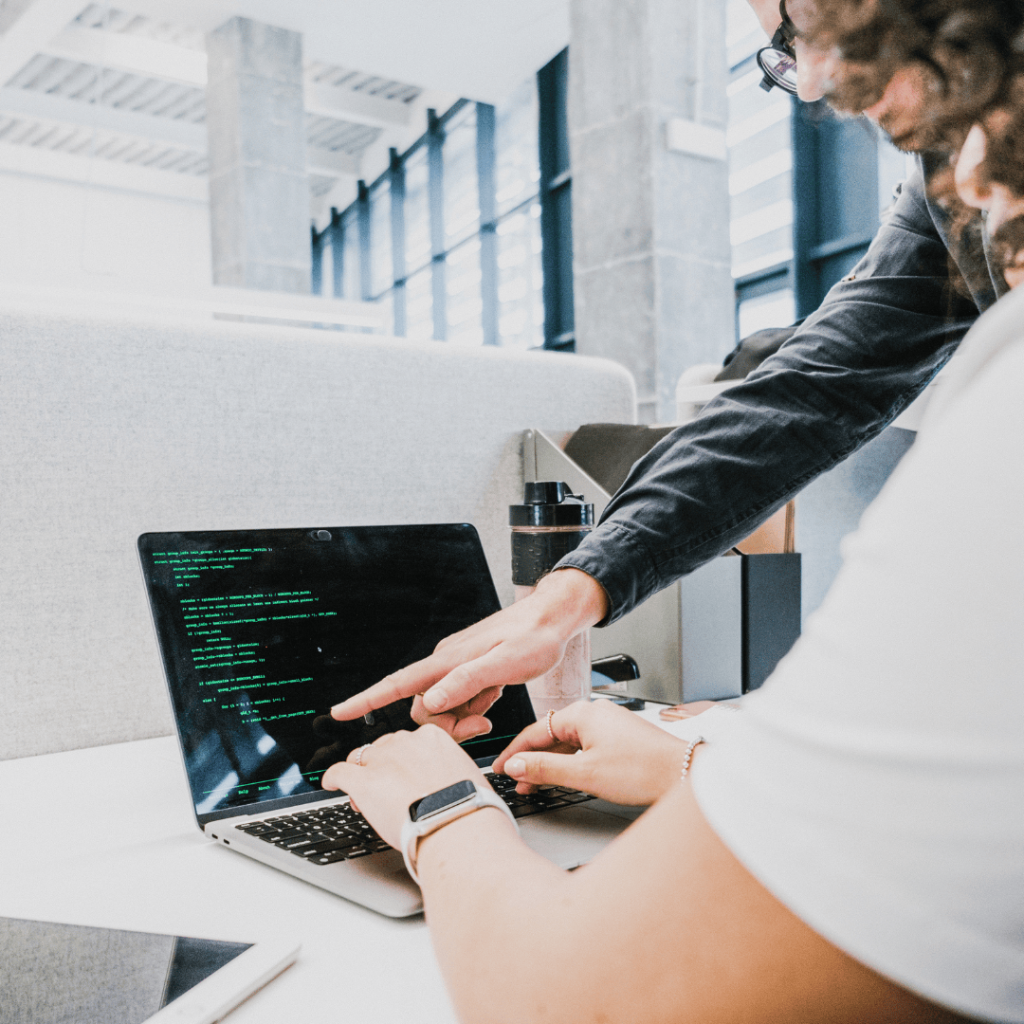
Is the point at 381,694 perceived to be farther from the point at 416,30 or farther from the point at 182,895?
the point at 416,30

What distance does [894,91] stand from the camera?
416mm

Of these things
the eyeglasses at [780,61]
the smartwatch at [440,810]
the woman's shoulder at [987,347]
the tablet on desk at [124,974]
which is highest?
the eyeglasses at [780,61]

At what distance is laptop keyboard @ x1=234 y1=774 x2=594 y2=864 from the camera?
59 cm

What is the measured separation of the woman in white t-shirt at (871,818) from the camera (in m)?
0.24

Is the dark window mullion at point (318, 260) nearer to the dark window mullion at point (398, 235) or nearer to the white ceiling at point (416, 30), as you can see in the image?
the dark window mullion at point (398, 235)

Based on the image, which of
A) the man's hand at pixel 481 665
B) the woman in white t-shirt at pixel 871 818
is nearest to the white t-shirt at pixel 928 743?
the woman in white t-shirt at pixel 871 818

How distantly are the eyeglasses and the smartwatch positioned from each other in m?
0.59

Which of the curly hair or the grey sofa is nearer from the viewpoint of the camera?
the curly hair

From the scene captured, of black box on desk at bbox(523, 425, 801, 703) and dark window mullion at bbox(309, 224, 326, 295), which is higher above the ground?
dark window mullion at bbox(309, 224, 326, 295)

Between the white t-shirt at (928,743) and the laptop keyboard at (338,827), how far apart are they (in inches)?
15.1

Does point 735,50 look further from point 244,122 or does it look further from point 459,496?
point 459,496

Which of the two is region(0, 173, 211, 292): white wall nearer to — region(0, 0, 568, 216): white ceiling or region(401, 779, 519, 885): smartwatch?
region(0, 0, 568, 216): white ceiling

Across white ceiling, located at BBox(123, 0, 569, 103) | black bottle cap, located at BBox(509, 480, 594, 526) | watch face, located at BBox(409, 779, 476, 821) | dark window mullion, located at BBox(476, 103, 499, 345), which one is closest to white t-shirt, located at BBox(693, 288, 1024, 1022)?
watch face, located at BBox(409, 779, 476, 821)

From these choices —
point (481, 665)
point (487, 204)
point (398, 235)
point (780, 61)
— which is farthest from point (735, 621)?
point (398, 235)
